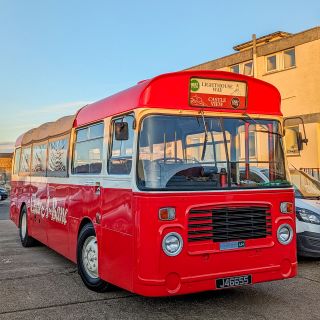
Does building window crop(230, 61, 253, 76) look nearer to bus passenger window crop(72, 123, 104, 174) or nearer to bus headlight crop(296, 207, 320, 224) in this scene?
bus headlight crop(296, 207, 320, 224)

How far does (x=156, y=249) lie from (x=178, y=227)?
34 cm

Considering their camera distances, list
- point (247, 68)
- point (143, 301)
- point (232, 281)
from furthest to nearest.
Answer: point (247, 68), point (143, 301), point (232, 281)

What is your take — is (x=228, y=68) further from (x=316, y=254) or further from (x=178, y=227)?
(x=178, y=227)

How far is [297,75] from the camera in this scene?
23.1 metres

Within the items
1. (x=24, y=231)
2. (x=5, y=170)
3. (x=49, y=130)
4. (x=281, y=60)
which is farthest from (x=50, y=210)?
(x=5, y=170)

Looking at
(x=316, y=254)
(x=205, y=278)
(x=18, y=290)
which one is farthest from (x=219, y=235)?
(x=316, y=254)

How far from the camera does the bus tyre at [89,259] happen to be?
21.6 ft

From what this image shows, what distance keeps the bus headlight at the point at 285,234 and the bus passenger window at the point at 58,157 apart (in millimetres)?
3823

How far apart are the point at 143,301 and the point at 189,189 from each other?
5.79ft

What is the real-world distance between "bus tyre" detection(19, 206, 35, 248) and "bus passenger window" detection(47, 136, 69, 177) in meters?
2.34

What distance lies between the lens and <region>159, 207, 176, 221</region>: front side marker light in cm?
521

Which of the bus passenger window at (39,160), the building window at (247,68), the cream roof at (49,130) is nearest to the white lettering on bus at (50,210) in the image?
the bus passenger window at (39,160)

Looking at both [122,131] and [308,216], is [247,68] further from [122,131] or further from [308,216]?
[122,131]

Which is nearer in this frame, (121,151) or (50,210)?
(121,151)
